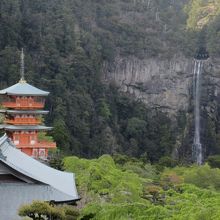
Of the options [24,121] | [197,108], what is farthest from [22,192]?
[197,108]

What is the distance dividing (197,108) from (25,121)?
40.3m

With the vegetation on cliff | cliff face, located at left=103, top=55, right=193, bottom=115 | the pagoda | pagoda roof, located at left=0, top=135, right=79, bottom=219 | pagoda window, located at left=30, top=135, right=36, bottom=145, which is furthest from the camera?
cliff face, located at left=103, top=55, right=193, bottom=115

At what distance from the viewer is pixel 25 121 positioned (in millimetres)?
37844

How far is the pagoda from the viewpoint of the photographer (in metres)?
36.6

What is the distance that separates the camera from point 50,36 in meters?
70.2

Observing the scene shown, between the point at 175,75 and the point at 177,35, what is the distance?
10.1 meters

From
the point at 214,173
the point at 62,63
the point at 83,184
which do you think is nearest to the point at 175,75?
the point at 62,63

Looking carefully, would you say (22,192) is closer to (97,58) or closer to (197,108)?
(97,58)

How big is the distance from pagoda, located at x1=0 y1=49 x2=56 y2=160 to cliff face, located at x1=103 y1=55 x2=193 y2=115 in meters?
38.9

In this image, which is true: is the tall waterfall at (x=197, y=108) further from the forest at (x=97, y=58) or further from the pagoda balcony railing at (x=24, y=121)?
the pagoda balcony railing at (x=24, y=121)

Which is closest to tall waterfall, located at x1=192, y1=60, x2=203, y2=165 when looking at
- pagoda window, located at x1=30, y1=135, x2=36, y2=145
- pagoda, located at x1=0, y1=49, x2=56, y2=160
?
pagoda, located at x1=0, y1=49, x2=56, y2=160

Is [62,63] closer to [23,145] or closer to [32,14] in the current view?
[32,14]

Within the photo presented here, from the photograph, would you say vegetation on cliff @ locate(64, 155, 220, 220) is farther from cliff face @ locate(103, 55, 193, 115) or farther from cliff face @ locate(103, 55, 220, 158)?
cliff face @ locate(103, 55, 193, 115)

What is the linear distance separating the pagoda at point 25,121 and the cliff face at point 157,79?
38876 mm
